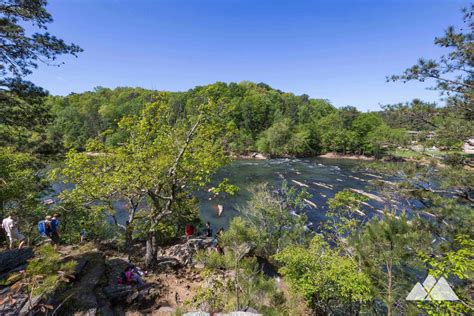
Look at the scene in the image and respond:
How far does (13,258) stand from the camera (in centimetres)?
696

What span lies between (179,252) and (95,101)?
9816 centimetres

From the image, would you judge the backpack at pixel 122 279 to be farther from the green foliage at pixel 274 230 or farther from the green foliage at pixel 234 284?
the green foliage at pixel 274 230

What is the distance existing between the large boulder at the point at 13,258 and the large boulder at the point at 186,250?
6893mm

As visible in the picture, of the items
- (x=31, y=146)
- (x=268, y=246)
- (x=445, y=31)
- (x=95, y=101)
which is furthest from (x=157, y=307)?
(x=95, y=101)

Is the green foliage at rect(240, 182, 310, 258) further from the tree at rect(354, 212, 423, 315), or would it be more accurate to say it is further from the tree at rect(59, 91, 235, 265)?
the tree at rect(59, 91, 235, 265)

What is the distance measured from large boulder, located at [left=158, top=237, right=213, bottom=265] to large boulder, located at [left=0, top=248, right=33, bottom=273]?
6.89 metres

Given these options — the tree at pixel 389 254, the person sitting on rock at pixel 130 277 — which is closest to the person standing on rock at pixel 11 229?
the person sitting on rock at pixel 130 277

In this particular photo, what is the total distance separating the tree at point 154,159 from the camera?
31.6 feet

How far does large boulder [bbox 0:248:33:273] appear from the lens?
6699mm

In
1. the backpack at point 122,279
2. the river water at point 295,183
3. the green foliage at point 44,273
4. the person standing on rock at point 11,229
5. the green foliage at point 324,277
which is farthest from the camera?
the river water at point 295,183

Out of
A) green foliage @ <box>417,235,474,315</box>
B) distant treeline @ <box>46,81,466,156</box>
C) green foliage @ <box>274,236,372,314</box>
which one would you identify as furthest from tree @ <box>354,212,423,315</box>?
distant treeline @ <box>46,81,466,156</box>

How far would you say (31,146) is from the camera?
→ 1416cm

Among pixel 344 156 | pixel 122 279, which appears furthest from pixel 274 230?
pixel 344 156

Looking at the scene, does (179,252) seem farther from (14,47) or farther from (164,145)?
(14,47)
